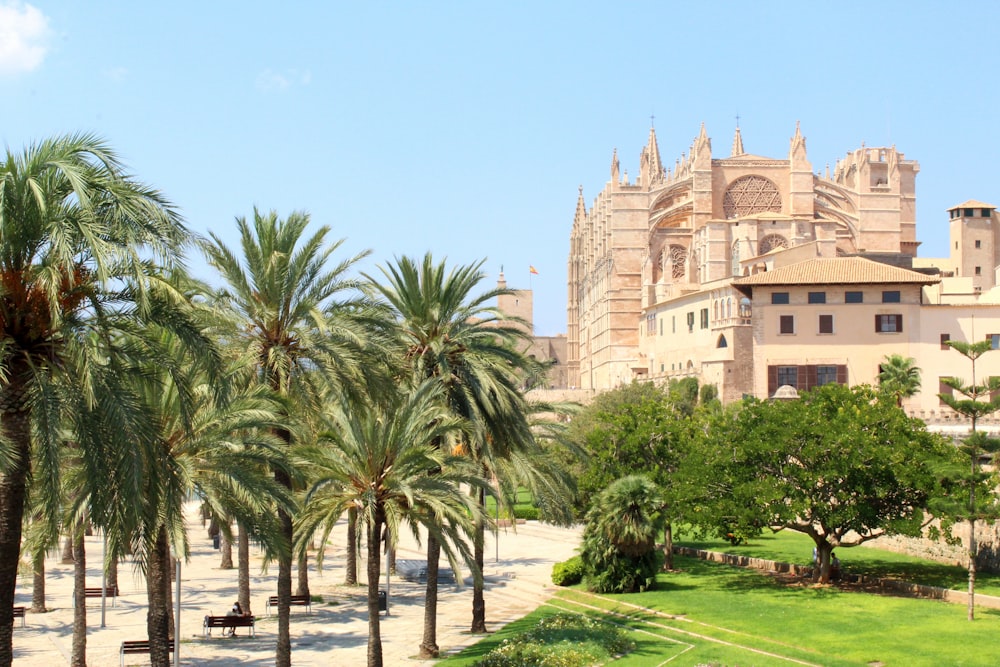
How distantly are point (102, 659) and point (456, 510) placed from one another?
834 cm

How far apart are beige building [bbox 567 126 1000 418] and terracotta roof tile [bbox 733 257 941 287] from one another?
94 millimetres

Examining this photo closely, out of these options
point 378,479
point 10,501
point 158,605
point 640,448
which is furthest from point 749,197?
point 10,501

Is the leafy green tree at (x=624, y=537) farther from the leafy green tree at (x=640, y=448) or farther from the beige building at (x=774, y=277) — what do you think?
the beige building at (x=774, y=277)

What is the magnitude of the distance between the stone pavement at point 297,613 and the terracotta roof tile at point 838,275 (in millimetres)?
19955

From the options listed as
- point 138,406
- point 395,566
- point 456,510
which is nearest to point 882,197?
point 395,566

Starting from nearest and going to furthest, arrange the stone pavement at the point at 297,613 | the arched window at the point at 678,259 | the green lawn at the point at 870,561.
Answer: the stone pavement at the point at 297,613
the green lawn at the point at 870,561
the arched window at the point at 678,259

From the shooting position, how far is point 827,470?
26.4 metres

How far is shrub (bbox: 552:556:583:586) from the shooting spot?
2933cm

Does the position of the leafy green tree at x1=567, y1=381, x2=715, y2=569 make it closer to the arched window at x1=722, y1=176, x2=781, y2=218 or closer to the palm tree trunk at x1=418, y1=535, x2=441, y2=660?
the palm tree trunk at x1=418, y1=535, x2=441, y2=660

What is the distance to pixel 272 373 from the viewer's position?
59.9ft

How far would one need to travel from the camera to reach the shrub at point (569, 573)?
29.3m

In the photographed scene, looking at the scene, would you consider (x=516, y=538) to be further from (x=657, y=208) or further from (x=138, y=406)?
(x=657, y=208)

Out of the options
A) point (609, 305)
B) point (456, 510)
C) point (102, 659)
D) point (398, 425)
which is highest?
point (609, 305)

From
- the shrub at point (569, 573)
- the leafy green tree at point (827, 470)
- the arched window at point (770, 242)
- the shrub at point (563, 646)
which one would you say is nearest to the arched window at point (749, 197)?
the arched window at point (770, 242)
